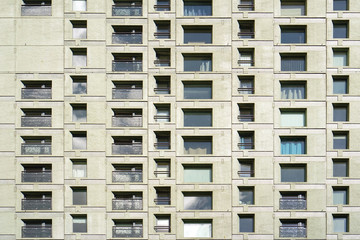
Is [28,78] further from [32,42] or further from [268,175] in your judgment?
[268,175]

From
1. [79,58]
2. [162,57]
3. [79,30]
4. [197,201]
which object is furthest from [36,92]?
[197,201]

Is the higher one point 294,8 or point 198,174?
point 294,8

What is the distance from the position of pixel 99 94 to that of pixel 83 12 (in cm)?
673

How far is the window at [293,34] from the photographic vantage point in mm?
23250

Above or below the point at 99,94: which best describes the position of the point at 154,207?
below

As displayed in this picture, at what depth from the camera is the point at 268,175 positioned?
2244 centimetres

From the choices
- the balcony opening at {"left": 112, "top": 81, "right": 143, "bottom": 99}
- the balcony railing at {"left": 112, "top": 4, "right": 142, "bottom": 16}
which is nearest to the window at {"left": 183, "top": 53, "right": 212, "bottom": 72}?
the balcony opening at {"left": 112, "top": 81, "right": 143, "bottom": 99}

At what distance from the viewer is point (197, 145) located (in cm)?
2317

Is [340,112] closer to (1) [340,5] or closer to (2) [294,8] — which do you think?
(1) [340,5]

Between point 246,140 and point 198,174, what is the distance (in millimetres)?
4740

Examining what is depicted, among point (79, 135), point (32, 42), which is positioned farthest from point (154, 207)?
point (32, 42)

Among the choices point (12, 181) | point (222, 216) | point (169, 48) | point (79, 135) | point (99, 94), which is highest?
point (169, 48)

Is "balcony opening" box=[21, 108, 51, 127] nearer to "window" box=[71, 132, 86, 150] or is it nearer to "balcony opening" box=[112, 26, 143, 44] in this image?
"window" box=[71, 132, 86, 150]

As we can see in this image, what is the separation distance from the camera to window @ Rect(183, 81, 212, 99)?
915 inches
